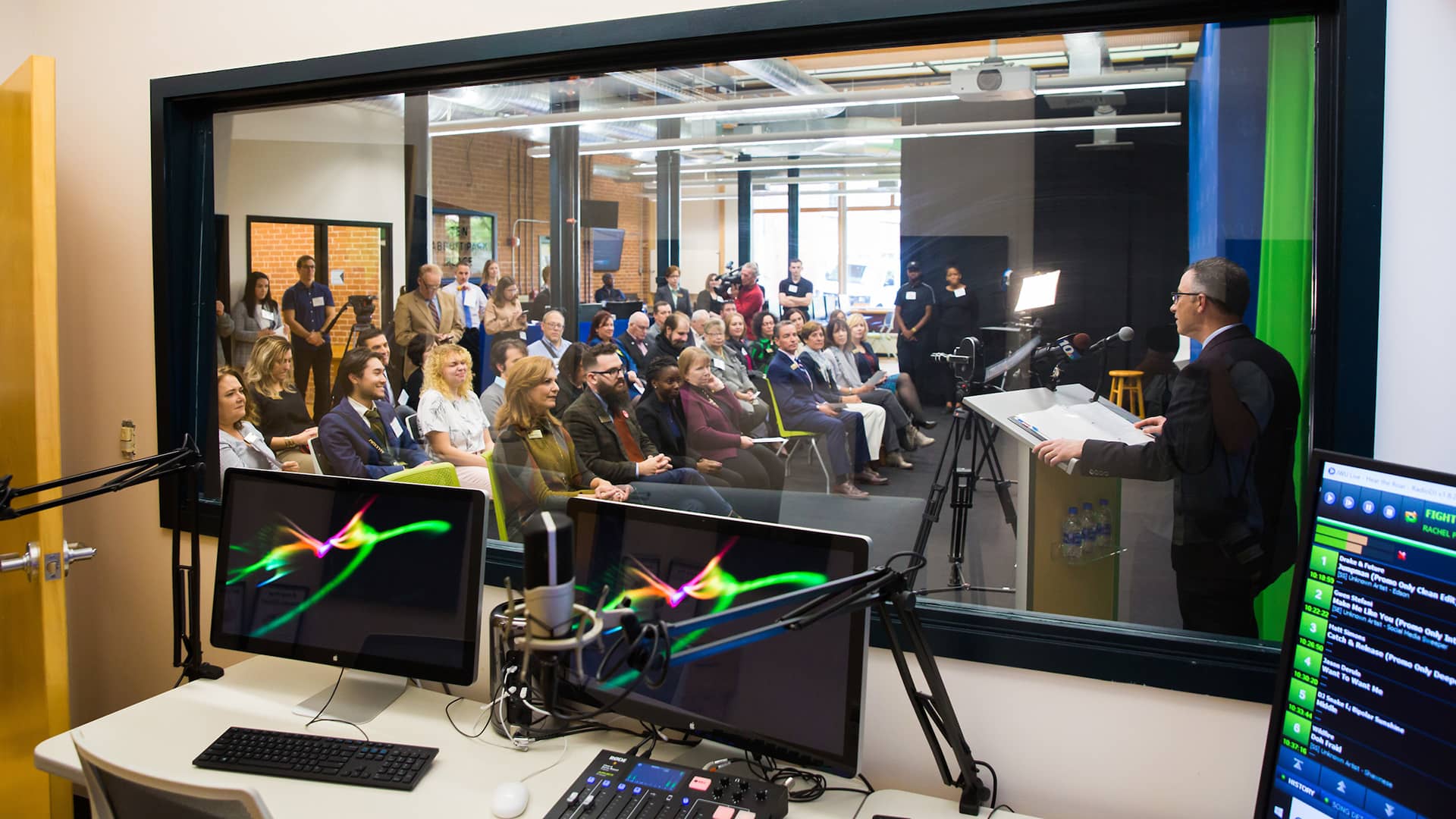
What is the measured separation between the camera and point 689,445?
2.22 meters

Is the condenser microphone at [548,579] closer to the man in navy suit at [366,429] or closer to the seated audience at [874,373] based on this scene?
the seated audience at [874,373]

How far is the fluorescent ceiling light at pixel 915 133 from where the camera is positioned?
172 cm

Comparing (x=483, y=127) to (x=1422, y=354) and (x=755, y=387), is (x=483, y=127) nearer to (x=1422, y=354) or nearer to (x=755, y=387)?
(x=755, y=387)

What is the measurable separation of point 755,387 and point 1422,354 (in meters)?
1.22

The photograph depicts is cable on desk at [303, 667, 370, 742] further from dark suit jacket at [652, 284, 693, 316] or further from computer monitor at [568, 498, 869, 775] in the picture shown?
dark suit jacket at [652, 284, 693, 316]

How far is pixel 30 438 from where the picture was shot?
7.75 feet

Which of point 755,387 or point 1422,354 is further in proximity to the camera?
point 755,387

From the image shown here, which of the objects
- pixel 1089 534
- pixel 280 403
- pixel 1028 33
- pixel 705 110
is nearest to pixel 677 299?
pixel 705 110

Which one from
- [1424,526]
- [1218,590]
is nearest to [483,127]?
[1218,590]

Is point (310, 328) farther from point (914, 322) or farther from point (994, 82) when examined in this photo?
point (994, 82)

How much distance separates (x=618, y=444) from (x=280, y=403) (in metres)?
1.08

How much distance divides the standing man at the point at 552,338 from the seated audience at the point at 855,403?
62 cm

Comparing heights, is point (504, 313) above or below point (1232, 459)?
above

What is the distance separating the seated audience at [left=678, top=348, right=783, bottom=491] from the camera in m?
2.14
